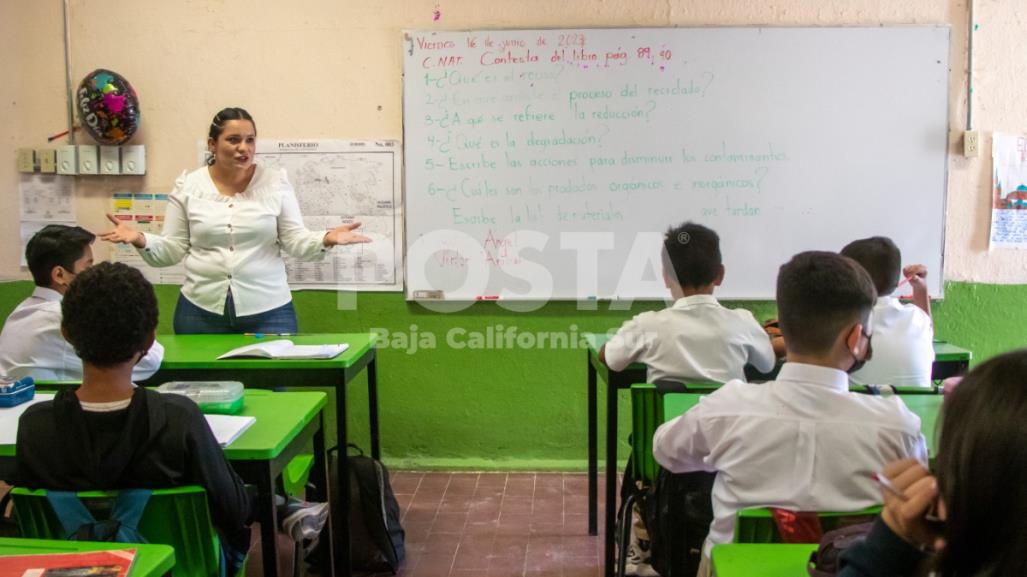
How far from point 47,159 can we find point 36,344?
6.17 ft

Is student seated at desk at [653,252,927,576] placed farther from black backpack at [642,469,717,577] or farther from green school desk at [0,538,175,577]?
green school desk at [0,538,175,577]

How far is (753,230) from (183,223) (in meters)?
2.54

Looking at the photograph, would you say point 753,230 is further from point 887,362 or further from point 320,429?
point 320,429

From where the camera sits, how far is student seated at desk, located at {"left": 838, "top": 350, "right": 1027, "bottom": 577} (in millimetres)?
685

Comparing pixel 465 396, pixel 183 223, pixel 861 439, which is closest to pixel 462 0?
pixel 183 223

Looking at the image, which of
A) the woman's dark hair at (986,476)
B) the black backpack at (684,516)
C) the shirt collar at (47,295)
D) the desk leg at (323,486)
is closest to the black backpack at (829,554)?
the woman's dark hair at (986,476)

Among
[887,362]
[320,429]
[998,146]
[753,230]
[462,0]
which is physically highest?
[462,0]

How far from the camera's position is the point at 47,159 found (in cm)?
372

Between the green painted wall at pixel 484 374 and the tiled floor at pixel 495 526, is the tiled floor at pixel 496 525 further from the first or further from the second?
the green painted wall at pixel 484 374

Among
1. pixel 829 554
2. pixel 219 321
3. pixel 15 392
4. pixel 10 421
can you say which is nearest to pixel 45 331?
pixel 15 392

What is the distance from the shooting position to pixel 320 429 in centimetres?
213

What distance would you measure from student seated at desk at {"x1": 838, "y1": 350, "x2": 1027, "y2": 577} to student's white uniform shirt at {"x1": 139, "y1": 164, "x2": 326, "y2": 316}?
260 cm

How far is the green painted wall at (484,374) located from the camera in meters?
3.65

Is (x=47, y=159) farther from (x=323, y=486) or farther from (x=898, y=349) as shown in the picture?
(x=898, y=349)
